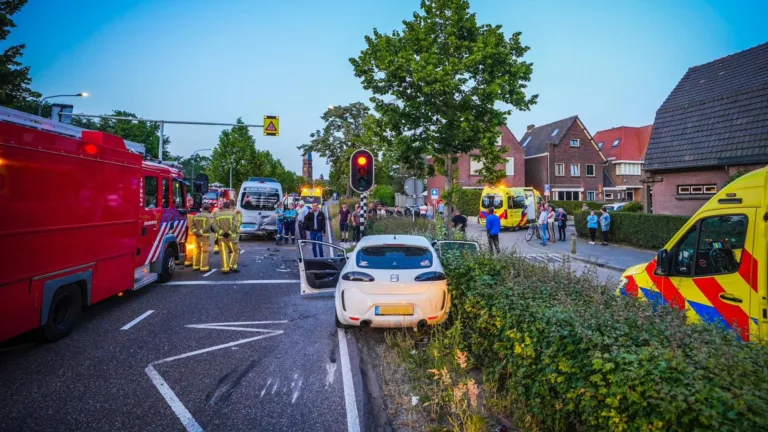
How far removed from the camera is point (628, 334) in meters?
3.03

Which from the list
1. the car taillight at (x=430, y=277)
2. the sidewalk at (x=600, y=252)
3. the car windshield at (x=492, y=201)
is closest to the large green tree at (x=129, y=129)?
the car windshield at (x=492, y=201)

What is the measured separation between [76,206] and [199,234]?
5.94m

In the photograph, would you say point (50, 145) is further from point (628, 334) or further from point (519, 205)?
point (519, 205)

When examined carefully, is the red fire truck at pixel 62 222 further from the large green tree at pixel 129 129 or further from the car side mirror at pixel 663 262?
the large green tree at pixel 129 129

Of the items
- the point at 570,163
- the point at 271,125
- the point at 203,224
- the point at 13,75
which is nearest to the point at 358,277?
the point at 203,224

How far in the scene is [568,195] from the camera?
4716 cm

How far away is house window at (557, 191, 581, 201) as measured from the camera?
47.0m

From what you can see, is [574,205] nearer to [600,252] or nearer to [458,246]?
[600,252]

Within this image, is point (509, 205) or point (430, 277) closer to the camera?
point (430, 277)

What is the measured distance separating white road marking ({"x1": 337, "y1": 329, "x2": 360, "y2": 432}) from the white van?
600 inches

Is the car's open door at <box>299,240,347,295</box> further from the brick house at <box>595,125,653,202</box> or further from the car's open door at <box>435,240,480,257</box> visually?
the brick house at <box>595,125,653,202</box>

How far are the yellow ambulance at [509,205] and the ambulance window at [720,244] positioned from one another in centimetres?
2249

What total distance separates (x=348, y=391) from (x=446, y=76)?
1273 centimetres

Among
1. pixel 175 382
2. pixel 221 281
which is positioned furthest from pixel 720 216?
pixel 221 281
